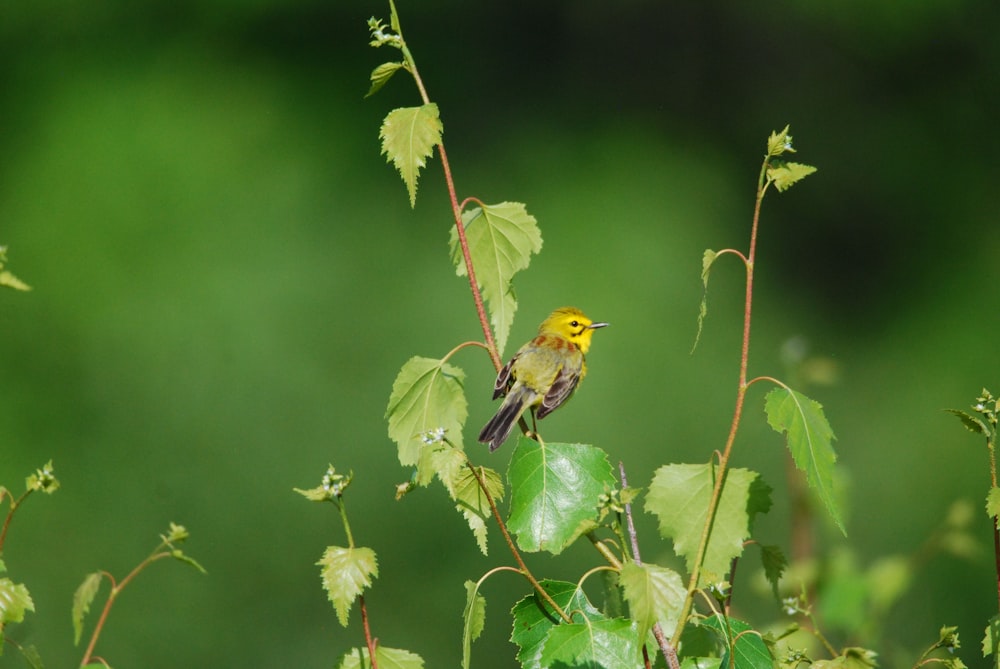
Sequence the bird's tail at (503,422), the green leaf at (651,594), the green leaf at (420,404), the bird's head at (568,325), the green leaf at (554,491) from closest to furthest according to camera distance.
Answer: the green leaf at (651,594)
the green leaf at (554,491)
the green leaf at (420,404)
the bird's tail at (503,422)
the bird's head at (568,325)

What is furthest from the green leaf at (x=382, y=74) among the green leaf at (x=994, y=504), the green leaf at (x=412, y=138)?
the green leaf at (x=994, y=504)

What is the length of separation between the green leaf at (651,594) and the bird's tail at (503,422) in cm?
72

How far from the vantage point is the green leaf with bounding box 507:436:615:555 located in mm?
866

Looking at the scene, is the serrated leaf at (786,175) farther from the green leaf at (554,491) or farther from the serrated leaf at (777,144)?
the green leaf at (554,491)

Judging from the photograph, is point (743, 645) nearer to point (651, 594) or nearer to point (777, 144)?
point (651, 594)

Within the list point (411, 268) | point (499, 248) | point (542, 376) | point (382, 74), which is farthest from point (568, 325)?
point (411, 268)

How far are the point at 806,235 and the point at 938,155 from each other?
835mm

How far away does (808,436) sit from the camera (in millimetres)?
898

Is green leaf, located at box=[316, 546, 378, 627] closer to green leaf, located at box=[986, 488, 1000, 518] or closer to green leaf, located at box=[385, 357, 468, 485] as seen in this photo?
green leaf, located at box=[385, 357, 468, 485]

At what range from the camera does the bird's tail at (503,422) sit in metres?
1.56

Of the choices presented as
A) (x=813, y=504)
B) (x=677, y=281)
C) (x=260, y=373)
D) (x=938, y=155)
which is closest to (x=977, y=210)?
(x=938, y=155)

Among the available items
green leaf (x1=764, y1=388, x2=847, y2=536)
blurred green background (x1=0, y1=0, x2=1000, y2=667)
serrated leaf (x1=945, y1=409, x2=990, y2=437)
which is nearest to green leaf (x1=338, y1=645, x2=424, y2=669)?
green leaf (x1=764, y1=388, x2=847, y2=536)

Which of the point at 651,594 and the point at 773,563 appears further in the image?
the point at 773,563

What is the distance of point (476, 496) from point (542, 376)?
0.75 m
